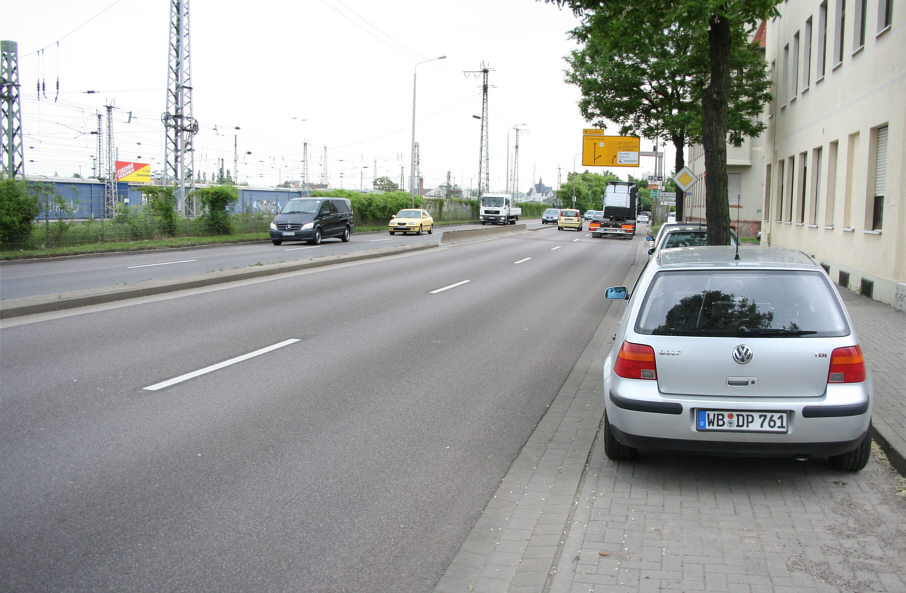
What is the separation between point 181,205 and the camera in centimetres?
3628

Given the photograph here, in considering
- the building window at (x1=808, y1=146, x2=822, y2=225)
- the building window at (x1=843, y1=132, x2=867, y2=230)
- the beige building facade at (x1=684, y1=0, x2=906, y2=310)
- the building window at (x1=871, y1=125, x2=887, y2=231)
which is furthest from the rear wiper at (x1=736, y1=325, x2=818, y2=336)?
the building window at (x1=808, y1=146, x2=822, y2=225)

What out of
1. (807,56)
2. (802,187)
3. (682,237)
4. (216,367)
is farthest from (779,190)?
(216,367)

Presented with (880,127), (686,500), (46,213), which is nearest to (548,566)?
(686,500)

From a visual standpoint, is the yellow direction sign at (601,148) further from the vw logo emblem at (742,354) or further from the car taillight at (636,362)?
the vw logo emblem at (742,354)

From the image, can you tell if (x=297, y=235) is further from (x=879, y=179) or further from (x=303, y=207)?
(x=879, y=179)

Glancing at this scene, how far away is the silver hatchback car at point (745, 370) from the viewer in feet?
16.1

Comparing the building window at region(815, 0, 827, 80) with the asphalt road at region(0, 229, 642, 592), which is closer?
the asphalt road at region(0, 229, 642, 592)

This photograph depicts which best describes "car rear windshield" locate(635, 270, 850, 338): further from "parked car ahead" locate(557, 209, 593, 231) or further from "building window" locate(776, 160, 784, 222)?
"parked car ahead" locate(557, 209, 593, 231)

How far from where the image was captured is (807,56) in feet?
79.2

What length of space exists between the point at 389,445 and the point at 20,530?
253cm

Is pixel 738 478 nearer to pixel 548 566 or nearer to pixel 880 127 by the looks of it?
→ pixel 548 566

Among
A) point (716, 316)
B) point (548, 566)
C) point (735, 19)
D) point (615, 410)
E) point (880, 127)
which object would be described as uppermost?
point (735, 19)

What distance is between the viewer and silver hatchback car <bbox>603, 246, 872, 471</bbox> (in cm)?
492

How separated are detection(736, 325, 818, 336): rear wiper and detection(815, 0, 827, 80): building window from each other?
19.5 metres
